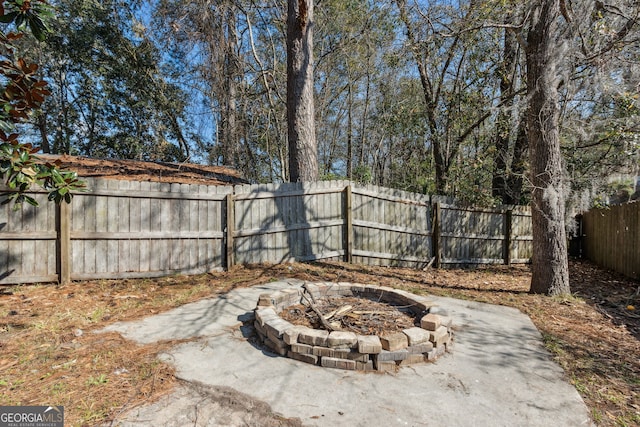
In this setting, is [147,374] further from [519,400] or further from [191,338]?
[519,400]

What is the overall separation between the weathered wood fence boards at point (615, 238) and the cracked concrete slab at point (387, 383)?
15.9 ft

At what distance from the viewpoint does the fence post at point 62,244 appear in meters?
4.20

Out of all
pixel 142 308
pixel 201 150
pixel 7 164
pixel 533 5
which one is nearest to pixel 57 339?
pixel 142 308

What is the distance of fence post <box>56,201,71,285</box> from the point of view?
13.8 feet

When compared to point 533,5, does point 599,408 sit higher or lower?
lower

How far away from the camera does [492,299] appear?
4.76 metres

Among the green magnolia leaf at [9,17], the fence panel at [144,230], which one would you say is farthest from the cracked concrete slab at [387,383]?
the green magnolia leaf at [9,17]

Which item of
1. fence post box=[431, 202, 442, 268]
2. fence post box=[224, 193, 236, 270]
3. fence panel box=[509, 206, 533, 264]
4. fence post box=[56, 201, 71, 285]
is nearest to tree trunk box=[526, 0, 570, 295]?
fence post box=[431, 202, 442, 268]

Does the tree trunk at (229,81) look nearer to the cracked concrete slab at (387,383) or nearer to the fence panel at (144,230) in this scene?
the fence panel at (144,230)

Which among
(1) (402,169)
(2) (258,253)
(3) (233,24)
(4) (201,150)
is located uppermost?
(3) (233,24)

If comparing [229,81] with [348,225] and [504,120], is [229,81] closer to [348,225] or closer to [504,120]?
[348,225]

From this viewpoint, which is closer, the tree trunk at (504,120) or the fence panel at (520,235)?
the tree trunk at (504,120)

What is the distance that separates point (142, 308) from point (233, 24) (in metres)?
9.73

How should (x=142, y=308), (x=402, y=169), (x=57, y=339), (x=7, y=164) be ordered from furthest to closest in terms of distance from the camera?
(x=402, y=169) → (x=142, y=308) → (x=7, y=164) → (x=57, y=339)
